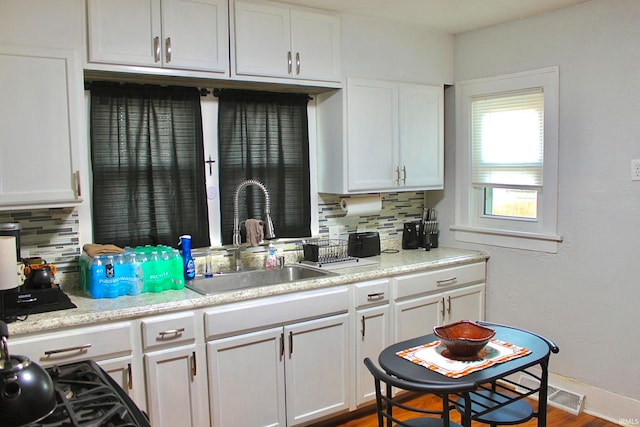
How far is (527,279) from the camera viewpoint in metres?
3.49

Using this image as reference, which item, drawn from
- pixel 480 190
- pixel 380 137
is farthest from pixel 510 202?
pixel 380 137

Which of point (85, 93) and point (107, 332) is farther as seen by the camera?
point (85, 93)

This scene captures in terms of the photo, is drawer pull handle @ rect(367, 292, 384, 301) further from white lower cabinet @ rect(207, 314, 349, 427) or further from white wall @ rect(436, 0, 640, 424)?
white wall @ rect(436, 0, 640, 424)

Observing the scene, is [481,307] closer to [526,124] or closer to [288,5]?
[526,124]

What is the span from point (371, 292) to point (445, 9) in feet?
5.55

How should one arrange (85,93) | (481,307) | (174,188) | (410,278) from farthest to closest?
1. (481,307)
2. (410,278)
3. (174,188)
4. (85,93)

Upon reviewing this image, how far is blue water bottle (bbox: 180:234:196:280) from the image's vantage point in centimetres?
287

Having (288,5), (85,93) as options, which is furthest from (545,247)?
(85,93)

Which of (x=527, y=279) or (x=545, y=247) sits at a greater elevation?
(x=545, y=247)

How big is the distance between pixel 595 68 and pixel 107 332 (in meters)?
2.86

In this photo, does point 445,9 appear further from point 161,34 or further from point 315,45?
point 161,34

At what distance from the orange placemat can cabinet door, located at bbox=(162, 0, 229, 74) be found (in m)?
1.72

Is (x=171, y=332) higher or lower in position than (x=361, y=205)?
lower

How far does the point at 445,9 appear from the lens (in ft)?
10.5
